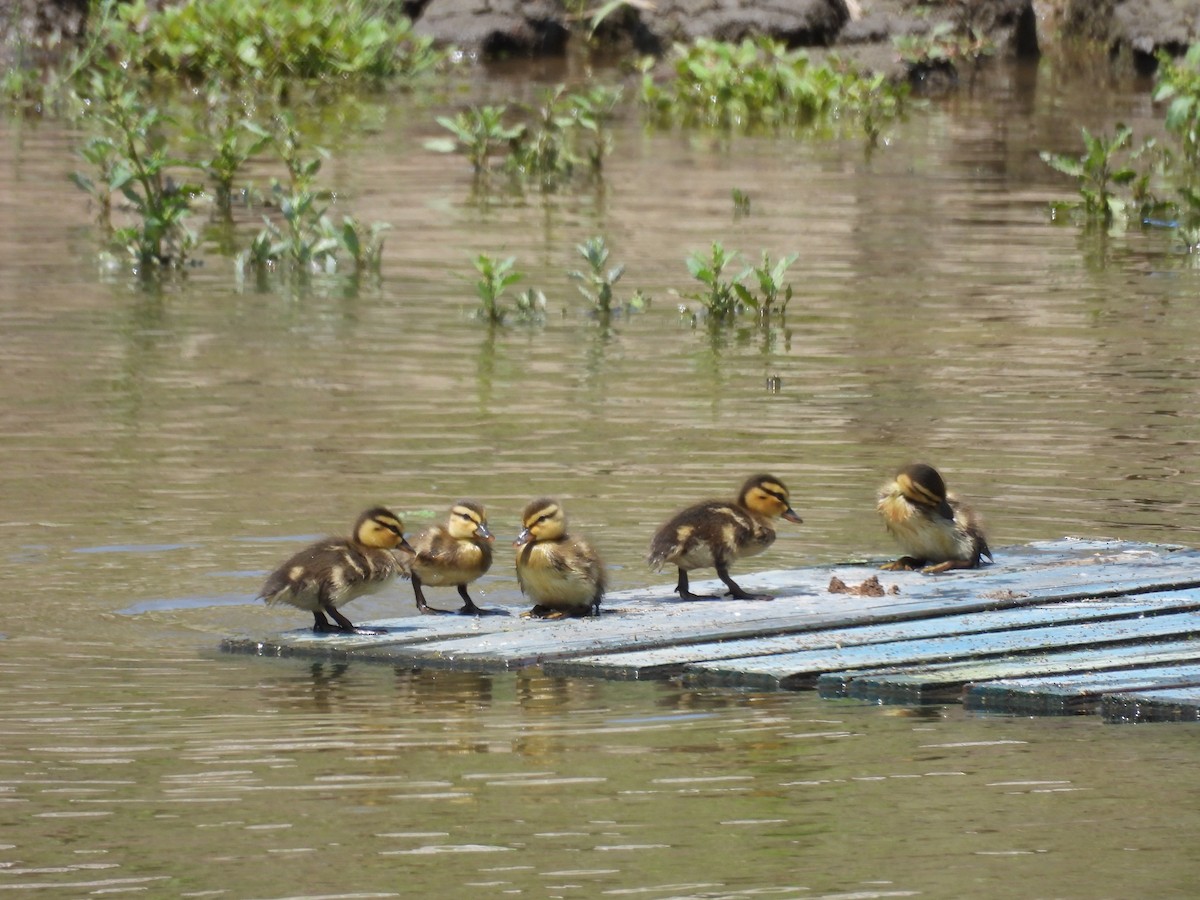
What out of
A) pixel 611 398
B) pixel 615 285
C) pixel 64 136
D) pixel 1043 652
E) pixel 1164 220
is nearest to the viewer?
pixel 1043 652

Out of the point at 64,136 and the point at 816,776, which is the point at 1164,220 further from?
the point at 816,776

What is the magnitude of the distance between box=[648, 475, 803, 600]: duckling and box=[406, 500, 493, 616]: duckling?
575mm

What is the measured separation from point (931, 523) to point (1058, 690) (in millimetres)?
1801

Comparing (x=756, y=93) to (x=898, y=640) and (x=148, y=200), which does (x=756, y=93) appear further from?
(x=898, y=640)

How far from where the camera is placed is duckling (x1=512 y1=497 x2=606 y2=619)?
27.4 ft

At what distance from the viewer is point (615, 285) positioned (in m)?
16.3

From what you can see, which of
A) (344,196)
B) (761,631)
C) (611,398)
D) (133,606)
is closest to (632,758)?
(761,631)

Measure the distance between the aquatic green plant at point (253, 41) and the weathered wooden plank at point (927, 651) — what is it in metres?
21.2

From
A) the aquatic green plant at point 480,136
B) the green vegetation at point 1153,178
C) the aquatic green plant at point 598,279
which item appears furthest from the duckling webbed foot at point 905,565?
the aquatic green plant at point 480,136

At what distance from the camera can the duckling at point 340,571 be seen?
8133 mm

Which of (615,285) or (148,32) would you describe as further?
(148,32)

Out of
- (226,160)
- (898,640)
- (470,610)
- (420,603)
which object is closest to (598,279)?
(226,160)

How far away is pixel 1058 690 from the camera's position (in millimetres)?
7348

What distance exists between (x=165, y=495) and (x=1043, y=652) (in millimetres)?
4053
